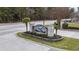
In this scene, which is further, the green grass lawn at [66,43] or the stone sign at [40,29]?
the stone sign at [40,29]

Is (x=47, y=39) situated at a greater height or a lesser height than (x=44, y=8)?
lesser

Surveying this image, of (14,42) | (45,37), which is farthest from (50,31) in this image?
(14,42)

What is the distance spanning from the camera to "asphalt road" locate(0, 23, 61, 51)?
4688 mm

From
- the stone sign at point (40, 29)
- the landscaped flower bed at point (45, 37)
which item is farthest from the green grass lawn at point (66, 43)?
the stone sign at point (40, 29)

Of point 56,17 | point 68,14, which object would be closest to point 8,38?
point 56,17

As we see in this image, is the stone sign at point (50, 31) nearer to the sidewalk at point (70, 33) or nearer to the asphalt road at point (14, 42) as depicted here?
the sidewalk at point (70, 33)

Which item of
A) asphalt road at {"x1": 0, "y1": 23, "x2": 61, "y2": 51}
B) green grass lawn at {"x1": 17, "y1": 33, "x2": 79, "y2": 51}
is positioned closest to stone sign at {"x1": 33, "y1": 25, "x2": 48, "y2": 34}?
green grass lawn at {"x1": 17, "y1": 33, "x2": 79, "y2": 51}

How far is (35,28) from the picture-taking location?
4.95 metres

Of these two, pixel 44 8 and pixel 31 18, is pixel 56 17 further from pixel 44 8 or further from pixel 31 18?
pixel 31 18

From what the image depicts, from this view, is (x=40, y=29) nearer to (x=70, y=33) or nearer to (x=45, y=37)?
(x=45, y=37)

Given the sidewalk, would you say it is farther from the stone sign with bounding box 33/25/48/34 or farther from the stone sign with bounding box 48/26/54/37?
the stone sign with bounding box 33/25/48/34

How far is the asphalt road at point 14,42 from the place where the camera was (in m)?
4.69
